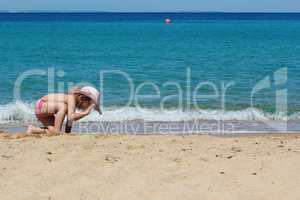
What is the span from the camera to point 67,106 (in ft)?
24.5

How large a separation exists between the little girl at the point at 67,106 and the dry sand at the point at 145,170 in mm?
771

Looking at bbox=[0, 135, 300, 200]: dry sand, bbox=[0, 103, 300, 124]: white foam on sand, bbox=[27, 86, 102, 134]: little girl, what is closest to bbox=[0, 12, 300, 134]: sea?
bbox=[0, 103, 300, 124]: white foam on sand

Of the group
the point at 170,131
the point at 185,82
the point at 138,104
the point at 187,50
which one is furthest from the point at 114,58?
the point at 170,131

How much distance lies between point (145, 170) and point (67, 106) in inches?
94.7

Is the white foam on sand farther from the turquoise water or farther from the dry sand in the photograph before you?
the dry sand

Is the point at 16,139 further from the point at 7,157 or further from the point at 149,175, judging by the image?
the point at 149,175

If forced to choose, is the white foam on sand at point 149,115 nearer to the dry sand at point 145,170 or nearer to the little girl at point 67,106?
the little girl at point 67,106

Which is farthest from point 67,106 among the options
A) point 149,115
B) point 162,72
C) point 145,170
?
point 162,72

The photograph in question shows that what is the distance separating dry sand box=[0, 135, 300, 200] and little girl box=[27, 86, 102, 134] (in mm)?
771

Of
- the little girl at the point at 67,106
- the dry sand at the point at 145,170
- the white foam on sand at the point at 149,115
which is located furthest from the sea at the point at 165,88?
the dry sand at the point at 145,170

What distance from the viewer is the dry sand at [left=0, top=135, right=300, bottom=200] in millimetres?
4781

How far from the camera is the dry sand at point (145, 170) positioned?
4781 mm

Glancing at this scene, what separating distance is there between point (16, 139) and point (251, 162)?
2.84m

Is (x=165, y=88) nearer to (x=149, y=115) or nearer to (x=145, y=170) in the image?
(x=149, y=115)
